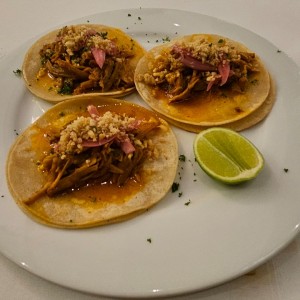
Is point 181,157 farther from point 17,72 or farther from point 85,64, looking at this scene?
point 17,72

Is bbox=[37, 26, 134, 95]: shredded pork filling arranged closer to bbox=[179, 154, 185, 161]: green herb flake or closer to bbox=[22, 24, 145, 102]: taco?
bbox=[22, 24, 145, 102]: taco

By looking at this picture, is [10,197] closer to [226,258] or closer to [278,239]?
[226,258]

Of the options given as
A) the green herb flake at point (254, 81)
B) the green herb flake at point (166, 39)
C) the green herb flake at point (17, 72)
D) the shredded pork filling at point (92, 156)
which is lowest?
the shredded pork filling at point (92, 156)

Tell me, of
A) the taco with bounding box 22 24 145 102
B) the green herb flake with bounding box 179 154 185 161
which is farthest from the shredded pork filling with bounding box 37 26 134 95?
the green herb flake with bounding box 179 154 185 161

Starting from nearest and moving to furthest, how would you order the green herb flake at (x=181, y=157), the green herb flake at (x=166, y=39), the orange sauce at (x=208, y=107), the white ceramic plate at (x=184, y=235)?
the white ceramic plate at (x=184, y=235)
the green herb flake at (x=181, y=157)
the orange sauce at (x=208, y=107)
the green herb flake at (x=166, y=39)

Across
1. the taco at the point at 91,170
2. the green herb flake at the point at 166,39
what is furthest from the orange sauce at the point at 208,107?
the green herb flake at the point at 166,39

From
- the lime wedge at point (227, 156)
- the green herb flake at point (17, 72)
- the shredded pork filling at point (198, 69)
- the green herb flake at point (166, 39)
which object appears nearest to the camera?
the lime wedge at point (227, 156)

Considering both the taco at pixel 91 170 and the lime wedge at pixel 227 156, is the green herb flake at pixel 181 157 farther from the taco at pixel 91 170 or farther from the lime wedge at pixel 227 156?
the lime wedge at pixel 227 156
